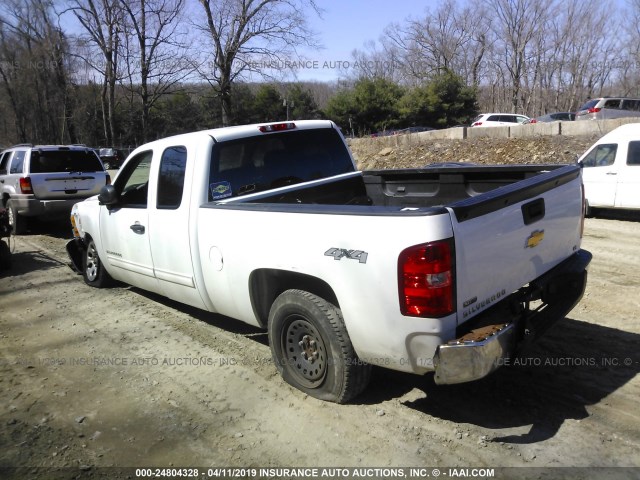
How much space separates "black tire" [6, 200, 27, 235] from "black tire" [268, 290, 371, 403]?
9.48m

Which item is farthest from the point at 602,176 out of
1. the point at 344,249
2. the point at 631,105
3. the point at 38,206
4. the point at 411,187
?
the point at 631,105

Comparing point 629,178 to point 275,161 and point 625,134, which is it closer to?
point 625,134

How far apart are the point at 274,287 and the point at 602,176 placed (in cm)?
936

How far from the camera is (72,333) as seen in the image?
5344 millimetres

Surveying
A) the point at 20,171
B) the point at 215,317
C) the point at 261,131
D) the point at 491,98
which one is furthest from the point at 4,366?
the point at 491,98

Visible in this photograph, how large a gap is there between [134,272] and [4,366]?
4.84ft

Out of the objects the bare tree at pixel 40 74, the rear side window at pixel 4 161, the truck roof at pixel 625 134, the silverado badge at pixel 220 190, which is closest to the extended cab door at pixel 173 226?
the silverado badge at pixel 220 190

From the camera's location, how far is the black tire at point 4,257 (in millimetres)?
8086

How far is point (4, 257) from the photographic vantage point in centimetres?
815

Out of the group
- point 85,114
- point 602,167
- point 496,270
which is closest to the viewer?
point 496,270

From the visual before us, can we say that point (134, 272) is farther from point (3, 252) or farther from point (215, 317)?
point (3, 252)

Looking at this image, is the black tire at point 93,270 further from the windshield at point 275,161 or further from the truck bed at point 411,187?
the truck bed at point 411,187

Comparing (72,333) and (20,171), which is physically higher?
(20,171)

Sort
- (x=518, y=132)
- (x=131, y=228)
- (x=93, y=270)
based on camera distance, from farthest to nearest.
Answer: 1. (x=518, y=132)
2. (x=93, y=270)
3. (x=131, y=228)
